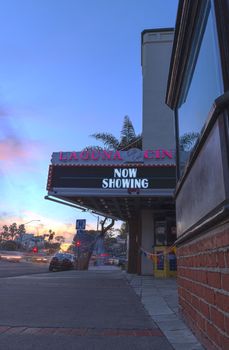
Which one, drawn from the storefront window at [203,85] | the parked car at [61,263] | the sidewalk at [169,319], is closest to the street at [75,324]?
the sidewalk at [169,319]

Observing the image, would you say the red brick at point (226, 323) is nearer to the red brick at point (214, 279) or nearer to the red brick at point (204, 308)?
the red brick at point (214, 279)

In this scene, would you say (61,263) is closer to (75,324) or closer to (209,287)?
(75,324)

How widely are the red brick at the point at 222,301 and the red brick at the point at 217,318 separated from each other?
76 millimetres

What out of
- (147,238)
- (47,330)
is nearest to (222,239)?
(47,330)

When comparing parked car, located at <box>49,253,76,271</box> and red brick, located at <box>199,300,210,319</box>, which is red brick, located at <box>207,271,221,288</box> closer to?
red brick, located at <box>199,300,210,319</box>

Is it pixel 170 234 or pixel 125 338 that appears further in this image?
pixel 170 234

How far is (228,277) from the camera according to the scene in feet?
11.7

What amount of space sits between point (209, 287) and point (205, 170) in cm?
120

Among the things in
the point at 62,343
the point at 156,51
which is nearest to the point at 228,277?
the point at 62,343

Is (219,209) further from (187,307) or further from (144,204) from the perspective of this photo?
(144,204)

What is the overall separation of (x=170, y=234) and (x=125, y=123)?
12888mm

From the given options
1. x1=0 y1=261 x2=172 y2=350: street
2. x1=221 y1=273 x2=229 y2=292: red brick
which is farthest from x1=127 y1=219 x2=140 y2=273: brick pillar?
x1=221 y1=273 x2=229 y2=292: red brick

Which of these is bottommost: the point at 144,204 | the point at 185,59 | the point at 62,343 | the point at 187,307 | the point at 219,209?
the point at 62,343

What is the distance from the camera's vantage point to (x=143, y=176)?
18859mm
